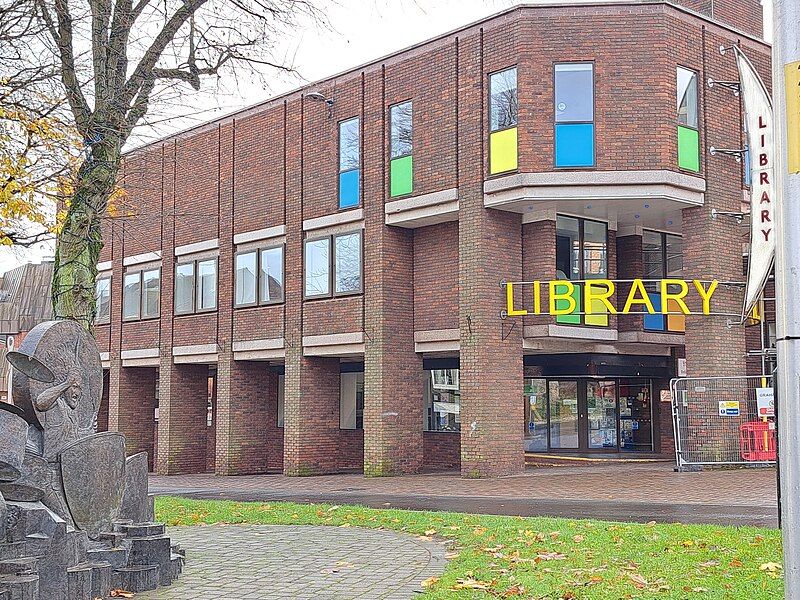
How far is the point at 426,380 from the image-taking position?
28344 mm

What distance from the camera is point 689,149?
908 inches

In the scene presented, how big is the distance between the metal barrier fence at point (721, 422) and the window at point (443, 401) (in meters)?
7.05

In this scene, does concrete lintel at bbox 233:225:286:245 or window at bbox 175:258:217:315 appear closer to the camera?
concrete lintel at bbox 233:225:286:245

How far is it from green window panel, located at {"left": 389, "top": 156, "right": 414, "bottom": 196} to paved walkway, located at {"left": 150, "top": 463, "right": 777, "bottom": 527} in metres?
6.87

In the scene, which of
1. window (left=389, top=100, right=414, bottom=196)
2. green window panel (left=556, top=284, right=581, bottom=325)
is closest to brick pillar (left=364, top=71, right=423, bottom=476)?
window (left=389, top=100, right=414, bottom=196)

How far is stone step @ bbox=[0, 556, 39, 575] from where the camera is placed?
678 cm

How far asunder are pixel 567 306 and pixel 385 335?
15.0ft

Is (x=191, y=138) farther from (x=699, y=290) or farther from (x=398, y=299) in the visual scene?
(x=699, y=290)

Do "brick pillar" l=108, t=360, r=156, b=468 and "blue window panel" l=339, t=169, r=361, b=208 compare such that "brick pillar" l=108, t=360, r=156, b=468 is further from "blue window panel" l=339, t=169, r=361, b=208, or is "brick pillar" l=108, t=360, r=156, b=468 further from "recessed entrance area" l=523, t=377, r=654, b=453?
"recessed entrance area" l=523, t=377, r=654, b=453

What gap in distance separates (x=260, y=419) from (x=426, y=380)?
507 cm

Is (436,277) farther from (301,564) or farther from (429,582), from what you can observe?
(429,582)

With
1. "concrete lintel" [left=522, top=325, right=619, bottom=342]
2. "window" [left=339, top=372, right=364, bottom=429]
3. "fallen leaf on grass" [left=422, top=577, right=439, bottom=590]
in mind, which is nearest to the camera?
"fallen leaf on grass" [left=422, top=577, right=439, bottom=590]

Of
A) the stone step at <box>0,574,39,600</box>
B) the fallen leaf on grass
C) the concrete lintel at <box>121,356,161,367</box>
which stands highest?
the concrete lintel at <box>121,356,161,367</box>

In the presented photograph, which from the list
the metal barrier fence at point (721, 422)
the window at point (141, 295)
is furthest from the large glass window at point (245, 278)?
the metal barrier fence at point (721, 422)
